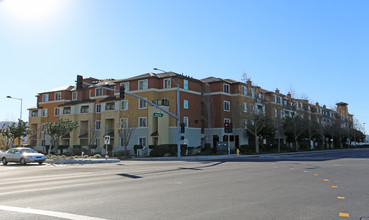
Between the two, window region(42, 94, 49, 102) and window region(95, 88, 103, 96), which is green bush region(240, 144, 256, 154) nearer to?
window region(95, 88, 103, 96)

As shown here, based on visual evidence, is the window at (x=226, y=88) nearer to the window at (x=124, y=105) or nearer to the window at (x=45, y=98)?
the window at (x=124, y=105)

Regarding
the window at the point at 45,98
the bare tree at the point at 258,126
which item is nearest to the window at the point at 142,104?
the bare tree at the point at 258,126

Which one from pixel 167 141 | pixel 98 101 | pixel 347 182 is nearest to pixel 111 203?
pixel 347 182

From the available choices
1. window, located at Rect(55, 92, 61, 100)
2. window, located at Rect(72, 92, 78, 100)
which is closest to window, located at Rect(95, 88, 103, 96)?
window, located at Rect(72, 92, 78, 100)

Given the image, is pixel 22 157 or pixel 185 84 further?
pixel 185 84

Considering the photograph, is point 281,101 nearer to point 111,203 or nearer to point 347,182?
point 347,182

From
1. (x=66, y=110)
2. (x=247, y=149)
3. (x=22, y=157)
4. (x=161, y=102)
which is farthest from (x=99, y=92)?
(x=22, y=157)

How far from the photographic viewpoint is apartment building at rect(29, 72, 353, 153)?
4588 centimetres

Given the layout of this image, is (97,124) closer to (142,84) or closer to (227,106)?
(142,84)

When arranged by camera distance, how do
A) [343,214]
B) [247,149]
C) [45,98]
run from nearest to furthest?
[343,214], [247,149], [45,98]

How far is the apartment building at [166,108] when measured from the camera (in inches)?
1806

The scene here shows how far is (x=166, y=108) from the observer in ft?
149

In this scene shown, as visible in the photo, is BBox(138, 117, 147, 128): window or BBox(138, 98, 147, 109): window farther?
BBox(138, 98, 147, 109): window

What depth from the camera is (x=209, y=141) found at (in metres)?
49.6
